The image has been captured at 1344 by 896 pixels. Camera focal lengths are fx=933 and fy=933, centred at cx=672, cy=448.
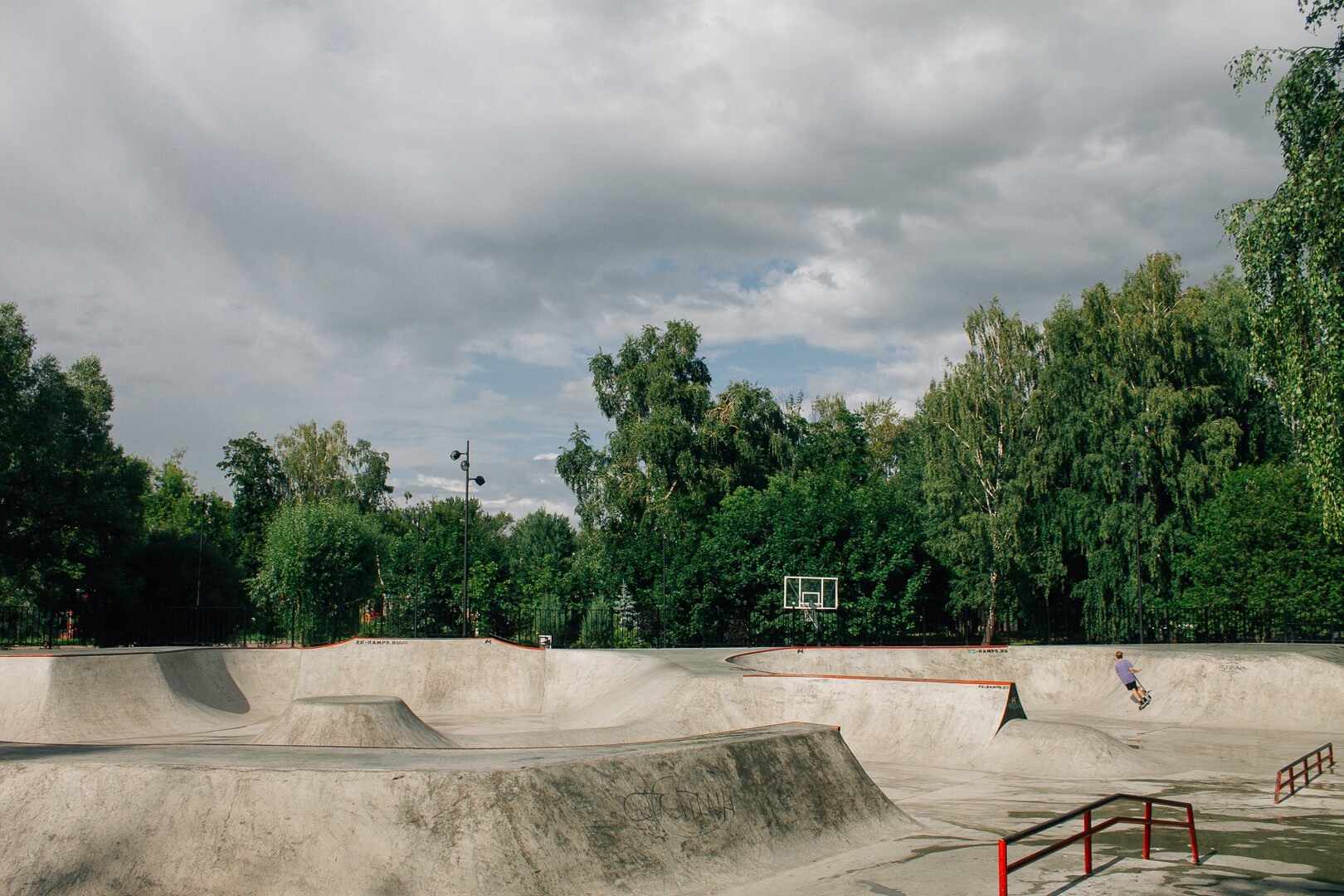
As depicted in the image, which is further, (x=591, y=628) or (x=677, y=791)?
(x=591, y=628)

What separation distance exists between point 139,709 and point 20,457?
63.1 ft

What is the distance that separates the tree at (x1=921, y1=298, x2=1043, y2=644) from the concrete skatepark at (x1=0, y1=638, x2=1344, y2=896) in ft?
60.6

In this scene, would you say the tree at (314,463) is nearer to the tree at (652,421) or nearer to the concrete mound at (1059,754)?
the tree at (652,421)

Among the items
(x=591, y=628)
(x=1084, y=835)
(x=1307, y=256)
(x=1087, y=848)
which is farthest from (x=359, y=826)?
(x=591, y=628)

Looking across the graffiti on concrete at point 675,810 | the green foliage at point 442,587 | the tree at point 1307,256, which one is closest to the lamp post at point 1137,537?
the tree at point 1307,256

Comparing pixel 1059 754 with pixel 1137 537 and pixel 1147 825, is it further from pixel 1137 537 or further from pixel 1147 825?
pixel 1137 537

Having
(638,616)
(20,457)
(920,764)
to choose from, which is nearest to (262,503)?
(20,457)

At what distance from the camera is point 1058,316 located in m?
37.9

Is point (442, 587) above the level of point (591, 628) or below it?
above

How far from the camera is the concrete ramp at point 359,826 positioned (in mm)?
7012

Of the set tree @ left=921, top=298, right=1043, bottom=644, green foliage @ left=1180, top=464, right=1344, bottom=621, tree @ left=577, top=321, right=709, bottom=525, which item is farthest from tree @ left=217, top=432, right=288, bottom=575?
green foliage @ left=1180, top=464, right=1344, bottom=621

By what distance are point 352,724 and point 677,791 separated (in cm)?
831

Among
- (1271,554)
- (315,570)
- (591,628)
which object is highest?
(1271,554)

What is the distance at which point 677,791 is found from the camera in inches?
332
